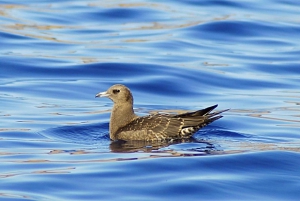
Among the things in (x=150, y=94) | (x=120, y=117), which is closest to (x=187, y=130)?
(x=120, y=117)

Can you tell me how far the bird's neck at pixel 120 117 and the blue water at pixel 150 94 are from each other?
0.22m

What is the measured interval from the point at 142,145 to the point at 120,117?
3.18 feet

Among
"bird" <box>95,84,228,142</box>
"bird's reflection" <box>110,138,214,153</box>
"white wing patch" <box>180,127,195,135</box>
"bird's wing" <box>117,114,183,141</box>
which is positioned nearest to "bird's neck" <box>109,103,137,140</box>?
"bird" <box>95,84,228,142</box>

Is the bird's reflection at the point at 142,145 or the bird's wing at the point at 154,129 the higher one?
the bird's wing at the point at 154,129

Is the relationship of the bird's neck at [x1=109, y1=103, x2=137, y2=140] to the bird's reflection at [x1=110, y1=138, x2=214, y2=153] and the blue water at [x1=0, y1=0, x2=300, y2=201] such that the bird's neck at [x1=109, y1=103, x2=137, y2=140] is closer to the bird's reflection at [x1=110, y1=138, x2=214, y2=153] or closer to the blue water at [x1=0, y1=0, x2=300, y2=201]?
the blue water at [x1=0, y1=0, x2=300, y2=201]

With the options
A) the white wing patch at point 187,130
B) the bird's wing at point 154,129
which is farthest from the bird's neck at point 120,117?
the white wing patch at point 187,130

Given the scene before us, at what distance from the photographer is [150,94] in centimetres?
1619

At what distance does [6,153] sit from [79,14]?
44.4 feet

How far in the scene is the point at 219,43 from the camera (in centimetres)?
2116

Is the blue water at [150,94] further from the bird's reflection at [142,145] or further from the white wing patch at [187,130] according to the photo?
the white wing patch at [187,130]

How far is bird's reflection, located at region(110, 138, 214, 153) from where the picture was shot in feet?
38.4

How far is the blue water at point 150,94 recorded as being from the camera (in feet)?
31.7

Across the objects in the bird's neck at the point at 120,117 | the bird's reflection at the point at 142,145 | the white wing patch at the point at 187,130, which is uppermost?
the bird's neck at the point at 120,117

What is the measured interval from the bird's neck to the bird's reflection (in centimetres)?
38
